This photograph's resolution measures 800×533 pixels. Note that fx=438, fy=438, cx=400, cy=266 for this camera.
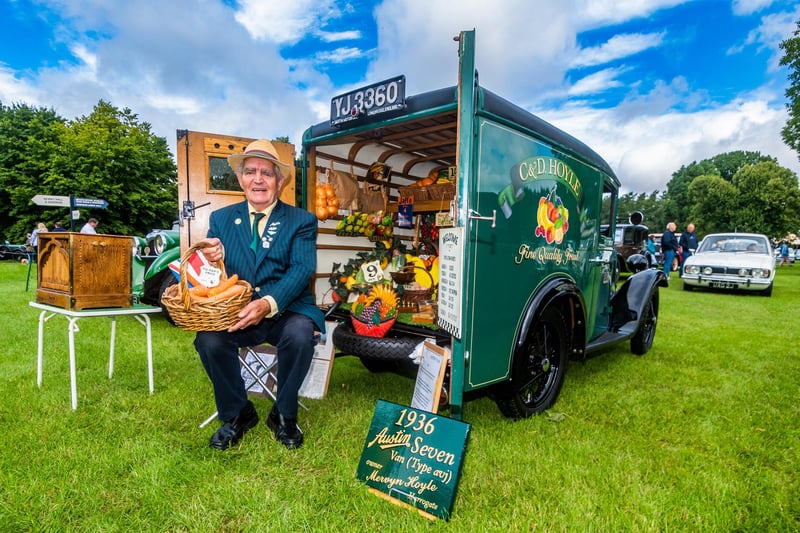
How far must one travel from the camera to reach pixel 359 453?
2.57 metres

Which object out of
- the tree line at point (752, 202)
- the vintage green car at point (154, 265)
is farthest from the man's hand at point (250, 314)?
the tree line at point (752, 202)

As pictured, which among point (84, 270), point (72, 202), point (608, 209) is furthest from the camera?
point (72, 202)

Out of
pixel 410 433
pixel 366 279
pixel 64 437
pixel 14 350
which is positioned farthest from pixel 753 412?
pixel 14 350

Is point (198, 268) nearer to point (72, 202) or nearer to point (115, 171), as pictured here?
point (72, 202)

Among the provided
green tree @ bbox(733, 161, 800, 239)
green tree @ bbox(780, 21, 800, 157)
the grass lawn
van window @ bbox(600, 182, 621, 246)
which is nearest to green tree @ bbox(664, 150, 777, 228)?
green tree @ bbox(733, 161, 800, 239)

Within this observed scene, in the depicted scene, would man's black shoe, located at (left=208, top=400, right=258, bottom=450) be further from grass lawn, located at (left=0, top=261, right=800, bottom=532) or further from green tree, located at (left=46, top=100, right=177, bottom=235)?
green tree, located at (left=46, top=100, right=177, bottom=235)

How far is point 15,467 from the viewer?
2.28 meters

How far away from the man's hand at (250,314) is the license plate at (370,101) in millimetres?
1451

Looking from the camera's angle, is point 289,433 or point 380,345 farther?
point 380,345

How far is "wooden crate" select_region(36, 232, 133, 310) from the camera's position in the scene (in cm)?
290

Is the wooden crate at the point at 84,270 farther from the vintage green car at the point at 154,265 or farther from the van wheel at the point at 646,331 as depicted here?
the van wheel at the point at 646,331

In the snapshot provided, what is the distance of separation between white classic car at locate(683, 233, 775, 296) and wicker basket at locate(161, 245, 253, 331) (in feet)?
39.7

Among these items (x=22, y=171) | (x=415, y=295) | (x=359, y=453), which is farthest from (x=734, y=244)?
(x=22, y=171)

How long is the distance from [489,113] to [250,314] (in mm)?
1757
